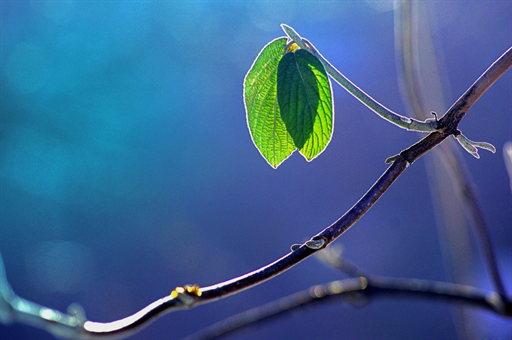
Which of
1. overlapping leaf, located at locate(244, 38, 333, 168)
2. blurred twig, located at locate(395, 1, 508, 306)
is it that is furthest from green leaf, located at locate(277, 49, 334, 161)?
blurred twig, located at locate(395, 1, 508, 306)

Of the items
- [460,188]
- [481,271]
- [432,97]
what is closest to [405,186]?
[481,271]

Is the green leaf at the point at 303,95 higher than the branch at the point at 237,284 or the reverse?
higher

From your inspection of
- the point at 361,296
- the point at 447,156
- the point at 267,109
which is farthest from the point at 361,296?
the point at 267,109

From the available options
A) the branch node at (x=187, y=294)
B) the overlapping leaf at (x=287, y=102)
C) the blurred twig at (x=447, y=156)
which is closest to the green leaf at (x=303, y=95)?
the overlapping leaf at (x=287, y=102)

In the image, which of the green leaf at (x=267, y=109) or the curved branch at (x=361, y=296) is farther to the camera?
the curved branch at (x=361, y=296)

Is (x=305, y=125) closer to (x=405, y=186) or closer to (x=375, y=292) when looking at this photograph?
(x=375, y=292)

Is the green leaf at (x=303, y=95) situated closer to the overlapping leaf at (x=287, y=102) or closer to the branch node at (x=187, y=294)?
the overlapping leaf at (x=287, y=102)

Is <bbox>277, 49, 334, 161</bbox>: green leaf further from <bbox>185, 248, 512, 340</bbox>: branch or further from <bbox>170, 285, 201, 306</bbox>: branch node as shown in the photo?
<bbox>185, 248, 512, 340</bbox>: branch

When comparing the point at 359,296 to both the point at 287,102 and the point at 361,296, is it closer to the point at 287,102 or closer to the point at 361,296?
the point at 361,296
